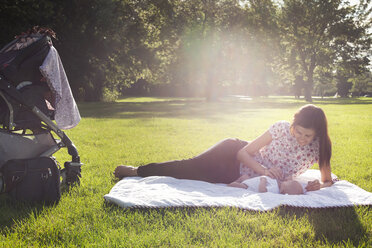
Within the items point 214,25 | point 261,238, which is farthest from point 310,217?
point 214,25

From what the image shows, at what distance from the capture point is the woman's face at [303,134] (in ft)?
10.9

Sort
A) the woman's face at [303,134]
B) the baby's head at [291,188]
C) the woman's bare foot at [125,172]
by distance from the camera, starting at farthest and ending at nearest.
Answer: the woman's bare foot at [125,172]
the baby's head at [291,188]
the woman's face at [303,134]

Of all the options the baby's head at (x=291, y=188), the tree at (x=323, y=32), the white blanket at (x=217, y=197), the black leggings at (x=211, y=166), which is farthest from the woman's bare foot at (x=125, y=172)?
the tree at (x=323, y=32)

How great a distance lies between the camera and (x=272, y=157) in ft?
12.6

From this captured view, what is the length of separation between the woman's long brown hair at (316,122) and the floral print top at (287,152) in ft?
0.62

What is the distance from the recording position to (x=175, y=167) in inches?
160

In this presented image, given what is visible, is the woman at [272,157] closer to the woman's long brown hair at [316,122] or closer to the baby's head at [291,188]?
the woman's long brown hair at [316,122]

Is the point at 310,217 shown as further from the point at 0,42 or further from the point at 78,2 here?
the point at 78,2

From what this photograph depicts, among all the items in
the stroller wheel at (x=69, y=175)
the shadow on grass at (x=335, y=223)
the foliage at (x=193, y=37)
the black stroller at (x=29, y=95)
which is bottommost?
the shadow on grass at (x=335, y=223)

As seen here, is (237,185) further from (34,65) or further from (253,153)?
(34,65)

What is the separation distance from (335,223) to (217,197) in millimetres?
1119

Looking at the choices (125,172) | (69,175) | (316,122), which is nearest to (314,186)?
(316,122)

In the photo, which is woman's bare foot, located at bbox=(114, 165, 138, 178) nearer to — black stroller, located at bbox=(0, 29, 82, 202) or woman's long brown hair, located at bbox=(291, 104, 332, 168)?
black stroller, located at bbox=(0, 29, 82, 202)

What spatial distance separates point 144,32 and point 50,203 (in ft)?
75.9
